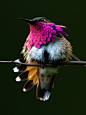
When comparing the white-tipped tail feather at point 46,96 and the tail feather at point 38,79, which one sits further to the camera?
the white-tipped tail feather at point 46,96

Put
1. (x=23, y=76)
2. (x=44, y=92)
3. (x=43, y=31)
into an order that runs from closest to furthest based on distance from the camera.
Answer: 1. (x=43, y=31)
2. (x=23, y=76)
3. (x=44, y=92)

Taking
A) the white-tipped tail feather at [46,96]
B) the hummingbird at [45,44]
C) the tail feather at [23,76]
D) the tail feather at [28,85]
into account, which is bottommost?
the white-tipped tail feather at [46,96]

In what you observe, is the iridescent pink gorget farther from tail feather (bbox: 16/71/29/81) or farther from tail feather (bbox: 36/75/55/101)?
tail feather (bbox: 36/75/55/101)

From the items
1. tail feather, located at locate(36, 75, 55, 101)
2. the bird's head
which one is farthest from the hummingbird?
tail feather, located at locate(36, 75, 55, 101)

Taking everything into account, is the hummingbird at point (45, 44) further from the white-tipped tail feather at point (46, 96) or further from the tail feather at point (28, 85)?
the white-tipped tail feather at point (46, 96)

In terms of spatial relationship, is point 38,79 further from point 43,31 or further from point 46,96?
point 43,31

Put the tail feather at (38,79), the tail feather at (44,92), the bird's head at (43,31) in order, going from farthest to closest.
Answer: the tail feather at (44,92)
the tail feather at (38,79)
the bird's head at (43,31)

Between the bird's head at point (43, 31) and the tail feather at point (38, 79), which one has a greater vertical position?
the bird's head at point (43, 31)

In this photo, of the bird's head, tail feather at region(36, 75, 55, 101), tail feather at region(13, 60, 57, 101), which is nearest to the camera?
the bird's head

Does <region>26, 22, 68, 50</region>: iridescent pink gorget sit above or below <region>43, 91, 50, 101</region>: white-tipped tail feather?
above

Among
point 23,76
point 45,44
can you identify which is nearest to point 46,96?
point 23,76

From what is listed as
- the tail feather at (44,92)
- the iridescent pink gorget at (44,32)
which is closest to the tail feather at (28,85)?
the tail feather at (44,92)

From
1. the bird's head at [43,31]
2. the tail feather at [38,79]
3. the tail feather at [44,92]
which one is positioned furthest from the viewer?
the tail feather at [44,92]

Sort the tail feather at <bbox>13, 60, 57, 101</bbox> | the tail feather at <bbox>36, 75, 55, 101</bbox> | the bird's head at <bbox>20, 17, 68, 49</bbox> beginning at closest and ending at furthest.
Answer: the bird's head at <bbox>20, 17, 68, 49</bbox> < the tail feather at <bbox>13, 60, 57, 101</bbox> < the tail feather at <bbox>36, 75, 55, 101</bbox>
